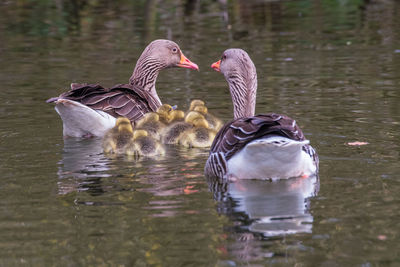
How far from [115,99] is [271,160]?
4167 millimetres

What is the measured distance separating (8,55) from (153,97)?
901 cm

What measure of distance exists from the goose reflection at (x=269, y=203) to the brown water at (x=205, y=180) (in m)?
0.02

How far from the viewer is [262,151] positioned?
295 inches

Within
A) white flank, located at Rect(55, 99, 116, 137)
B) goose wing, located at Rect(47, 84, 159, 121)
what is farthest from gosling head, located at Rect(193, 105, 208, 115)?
white flank, located at Rect(55, 99, 116, 137)

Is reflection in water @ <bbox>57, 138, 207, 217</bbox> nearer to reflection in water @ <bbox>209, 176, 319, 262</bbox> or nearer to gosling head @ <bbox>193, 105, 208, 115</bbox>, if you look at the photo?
reflection in water @ <bbox>209, 176, 319, 262</bbox>

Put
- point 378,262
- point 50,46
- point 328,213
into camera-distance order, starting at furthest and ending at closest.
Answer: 1. point 50,46
2. point 328,213
3. point 378,262

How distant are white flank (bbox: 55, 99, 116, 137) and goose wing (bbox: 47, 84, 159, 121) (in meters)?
0.12

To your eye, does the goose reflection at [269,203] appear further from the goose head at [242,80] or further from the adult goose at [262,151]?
the goose head at [242,80]

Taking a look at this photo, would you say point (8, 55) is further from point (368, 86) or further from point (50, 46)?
point (368, 86)

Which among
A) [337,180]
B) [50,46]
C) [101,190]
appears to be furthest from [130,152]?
A: [50,46]

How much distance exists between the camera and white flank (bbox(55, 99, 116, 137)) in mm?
10656

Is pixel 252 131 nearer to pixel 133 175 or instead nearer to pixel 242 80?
pixel 133 175

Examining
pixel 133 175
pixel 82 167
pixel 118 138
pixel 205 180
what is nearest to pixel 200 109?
pixel 118 138

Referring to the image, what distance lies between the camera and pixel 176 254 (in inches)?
227
